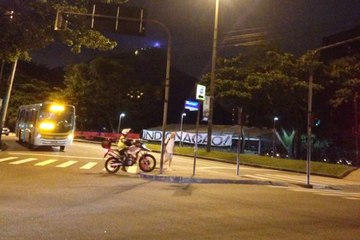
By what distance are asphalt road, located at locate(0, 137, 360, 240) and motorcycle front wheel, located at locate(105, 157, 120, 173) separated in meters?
2.87

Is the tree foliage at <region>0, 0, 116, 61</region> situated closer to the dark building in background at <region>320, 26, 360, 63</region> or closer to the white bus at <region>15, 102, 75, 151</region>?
the white bus at <region>15, 102, 75, 151</region>

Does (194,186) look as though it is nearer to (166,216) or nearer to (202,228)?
(166,216)

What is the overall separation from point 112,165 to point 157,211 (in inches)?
400

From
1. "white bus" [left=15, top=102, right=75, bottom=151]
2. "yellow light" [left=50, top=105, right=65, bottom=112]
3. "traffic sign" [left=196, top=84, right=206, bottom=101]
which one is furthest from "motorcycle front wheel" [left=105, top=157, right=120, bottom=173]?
"yellow light" [left=50, top=105, right=65, bottom=112]

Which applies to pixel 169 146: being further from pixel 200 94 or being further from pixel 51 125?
pixel 51 125

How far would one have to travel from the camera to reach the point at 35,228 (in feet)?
28.4

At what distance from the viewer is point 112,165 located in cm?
2105

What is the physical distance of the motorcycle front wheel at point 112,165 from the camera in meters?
20.9

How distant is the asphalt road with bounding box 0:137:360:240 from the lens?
8.78 m

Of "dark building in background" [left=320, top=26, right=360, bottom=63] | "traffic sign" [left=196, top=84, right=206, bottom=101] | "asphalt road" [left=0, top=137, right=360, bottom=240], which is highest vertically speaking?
"dark building in background" [left=320, top=26, right=360, bottom=63]

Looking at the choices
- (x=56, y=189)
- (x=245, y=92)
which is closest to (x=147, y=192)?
(x=56, y=189)

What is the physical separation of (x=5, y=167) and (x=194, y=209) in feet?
38.8

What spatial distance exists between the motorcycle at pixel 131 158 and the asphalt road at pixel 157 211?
10.1ft

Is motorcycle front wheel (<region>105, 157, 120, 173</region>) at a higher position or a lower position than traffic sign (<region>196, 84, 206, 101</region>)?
lower
